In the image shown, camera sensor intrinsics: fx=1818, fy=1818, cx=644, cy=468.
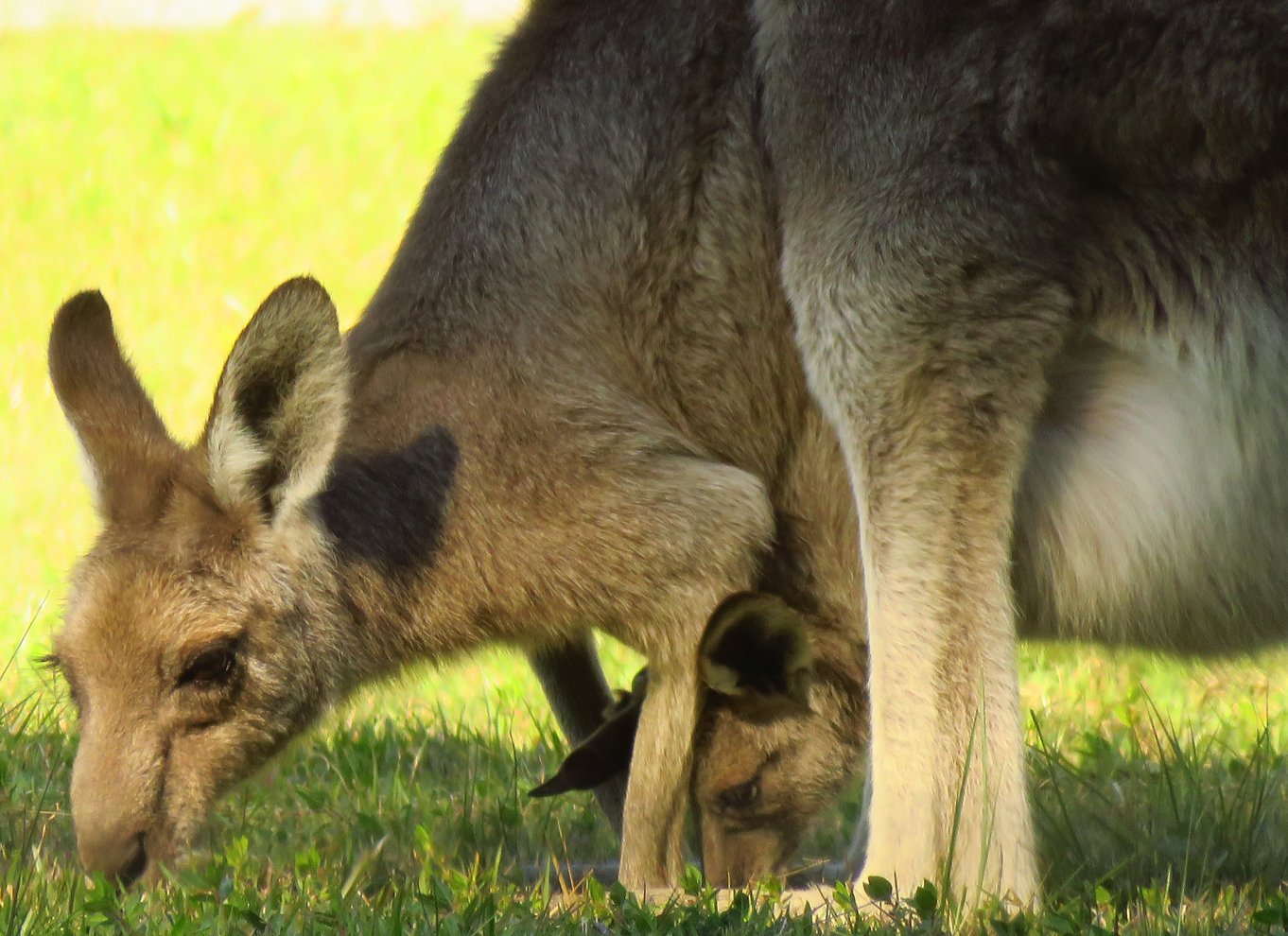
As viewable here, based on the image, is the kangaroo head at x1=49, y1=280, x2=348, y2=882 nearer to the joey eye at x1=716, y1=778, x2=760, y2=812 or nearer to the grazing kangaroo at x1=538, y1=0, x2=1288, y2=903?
the joey eye at x1=716, y1=778, x2=760, y2=812

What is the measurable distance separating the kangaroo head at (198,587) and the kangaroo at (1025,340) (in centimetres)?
96

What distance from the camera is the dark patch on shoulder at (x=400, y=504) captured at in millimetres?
3496

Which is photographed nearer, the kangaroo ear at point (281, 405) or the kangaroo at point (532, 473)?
the kangaroo ear at point (281, 405)

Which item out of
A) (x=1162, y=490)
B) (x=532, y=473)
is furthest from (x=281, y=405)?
(x=1162, y=490)

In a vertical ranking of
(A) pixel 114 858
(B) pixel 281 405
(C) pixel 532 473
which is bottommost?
(A) pixel 114 858

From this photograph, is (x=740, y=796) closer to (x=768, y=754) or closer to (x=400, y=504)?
(x=768, y=754)

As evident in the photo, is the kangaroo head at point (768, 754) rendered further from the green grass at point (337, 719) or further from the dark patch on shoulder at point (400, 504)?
the dark patch on shoulder at point (400, 504)

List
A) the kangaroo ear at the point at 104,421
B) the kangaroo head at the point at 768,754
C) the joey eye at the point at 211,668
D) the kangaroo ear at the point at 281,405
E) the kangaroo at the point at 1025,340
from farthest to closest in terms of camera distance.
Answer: the kangaroo head at the point at 768,754 < the kangaroo ear at the point at 104,421 < the joey eye at the point at 211,668 < the kangaroo ear at the point at 281,405 < the kangaroo at the point at 1025,340

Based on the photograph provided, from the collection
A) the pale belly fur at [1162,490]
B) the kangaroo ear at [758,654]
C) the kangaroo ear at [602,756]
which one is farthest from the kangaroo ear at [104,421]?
the pale belly fur at [1162,490]

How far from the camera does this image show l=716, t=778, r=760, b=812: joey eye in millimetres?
3588

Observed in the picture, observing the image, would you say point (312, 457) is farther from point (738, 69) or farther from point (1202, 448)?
point (1202, 448)

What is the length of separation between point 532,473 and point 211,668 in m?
0.70

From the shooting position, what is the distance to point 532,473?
3.47 m

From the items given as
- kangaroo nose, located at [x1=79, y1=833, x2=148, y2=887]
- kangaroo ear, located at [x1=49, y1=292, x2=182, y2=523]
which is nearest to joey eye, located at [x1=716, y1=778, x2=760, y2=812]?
kangaroo nose, located at [x1=79, y1=833, x2=148, y2=887]
